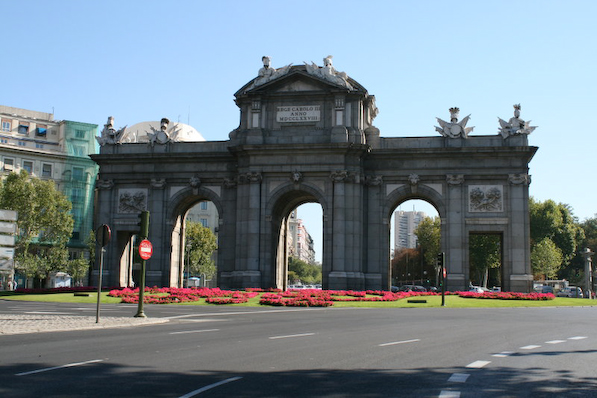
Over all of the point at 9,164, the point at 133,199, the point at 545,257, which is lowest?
the point at 545,257

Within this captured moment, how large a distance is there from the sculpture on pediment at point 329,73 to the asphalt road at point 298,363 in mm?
39696

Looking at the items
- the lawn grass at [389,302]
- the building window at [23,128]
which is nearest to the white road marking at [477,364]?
the lawn grass at [389,302]

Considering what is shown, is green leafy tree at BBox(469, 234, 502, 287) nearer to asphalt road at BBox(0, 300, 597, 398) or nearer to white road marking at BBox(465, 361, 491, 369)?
asphalt road at BBox(0, 300, 597, 398)

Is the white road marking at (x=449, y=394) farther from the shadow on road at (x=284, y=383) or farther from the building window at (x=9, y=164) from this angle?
the building window at (x=9, y=164)

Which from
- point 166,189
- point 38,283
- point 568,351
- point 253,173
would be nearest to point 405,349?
point 568,351

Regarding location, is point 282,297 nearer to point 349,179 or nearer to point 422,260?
point 349,179

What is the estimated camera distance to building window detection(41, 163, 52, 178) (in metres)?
97.1

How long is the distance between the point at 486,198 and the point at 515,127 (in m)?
6.57

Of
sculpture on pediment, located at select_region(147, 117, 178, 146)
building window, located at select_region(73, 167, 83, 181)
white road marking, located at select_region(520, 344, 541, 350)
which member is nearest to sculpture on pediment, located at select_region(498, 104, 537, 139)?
sculpture on pediment, located at select_region(147, 117, 178, 146)

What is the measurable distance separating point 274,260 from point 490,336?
138 ft

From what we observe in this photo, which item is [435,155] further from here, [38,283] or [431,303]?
[38,283]

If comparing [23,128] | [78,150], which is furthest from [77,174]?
[23,128]

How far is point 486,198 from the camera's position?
6025cm

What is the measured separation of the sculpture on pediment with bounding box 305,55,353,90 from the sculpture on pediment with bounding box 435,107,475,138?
8748 millimetres
